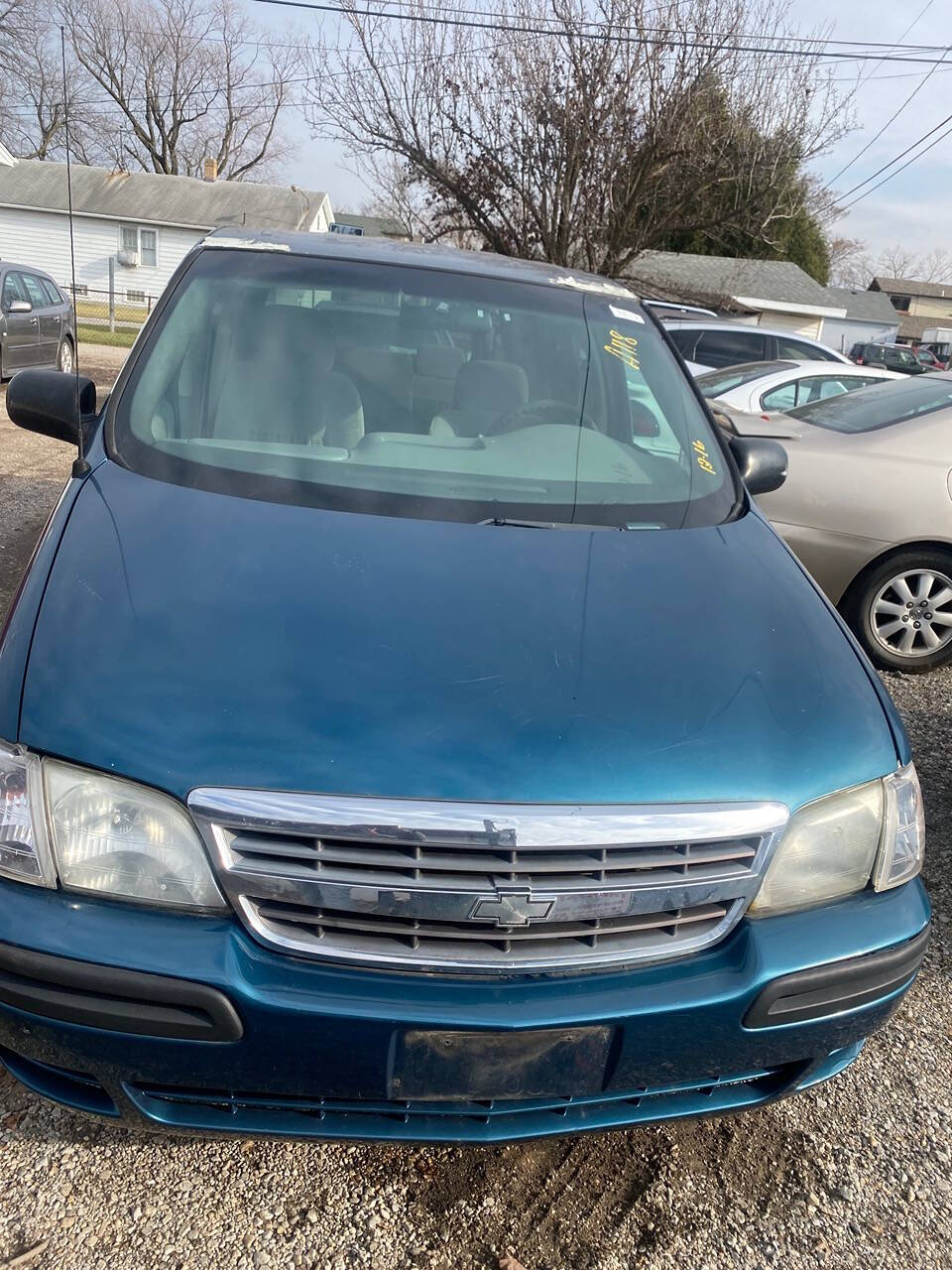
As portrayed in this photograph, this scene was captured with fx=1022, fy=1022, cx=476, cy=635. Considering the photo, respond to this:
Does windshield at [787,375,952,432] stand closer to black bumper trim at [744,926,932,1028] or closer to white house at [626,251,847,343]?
black bumper trim at [744,926,932,1028]

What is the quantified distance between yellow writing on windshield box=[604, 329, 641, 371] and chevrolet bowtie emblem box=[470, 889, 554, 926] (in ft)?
6.63

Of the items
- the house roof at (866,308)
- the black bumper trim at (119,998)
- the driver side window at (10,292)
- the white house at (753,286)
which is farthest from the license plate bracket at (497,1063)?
the house roof at (866,308)

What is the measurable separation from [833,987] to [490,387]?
1858 mm

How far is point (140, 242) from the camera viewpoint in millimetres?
37688

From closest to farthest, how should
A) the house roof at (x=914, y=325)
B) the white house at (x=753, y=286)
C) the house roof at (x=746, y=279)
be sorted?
1. the white house at (x=753, y=286)
2. the house roof at (x=746, y=279)
3. the house roof at (x=914, y=325)

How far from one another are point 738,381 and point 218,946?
7321mm

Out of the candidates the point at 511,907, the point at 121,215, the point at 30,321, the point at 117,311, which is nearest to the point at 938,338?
the point at 121,215

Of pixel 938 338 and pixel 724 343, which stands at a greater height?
pixel 724 343

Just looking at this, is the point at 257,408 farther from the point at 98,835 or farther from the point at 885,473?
the point at 885,473

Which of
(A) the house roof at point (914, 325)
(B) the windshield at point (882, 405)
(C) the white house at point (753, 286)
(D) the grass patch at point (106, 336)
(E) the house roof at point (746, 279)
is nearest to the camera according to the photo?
(B) the windshield at point (882, 405)

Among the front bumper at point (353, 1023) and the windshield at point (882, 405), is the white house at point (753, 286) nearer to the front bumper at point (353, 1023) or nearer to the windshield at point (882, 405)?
the windshield at point (882, 405)

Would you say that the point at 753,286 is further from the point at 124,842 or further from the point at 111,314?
the point at 124,842

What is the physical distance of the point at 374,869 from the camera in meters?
1.61

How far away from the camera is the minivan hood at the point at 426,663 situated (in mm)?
1663
